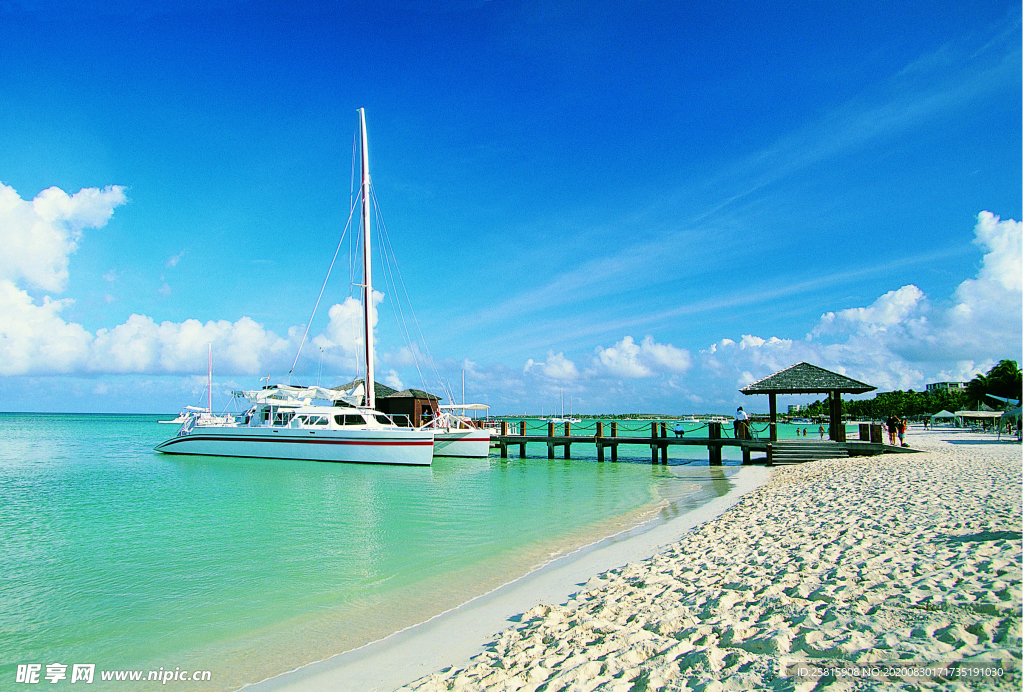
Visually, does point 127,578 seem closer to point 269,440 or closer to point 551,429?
point 269,440

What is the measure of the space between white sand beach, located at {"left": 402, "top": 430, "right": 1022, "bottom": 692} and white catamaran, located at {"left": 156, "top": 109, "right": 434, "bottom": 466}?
68.5ft

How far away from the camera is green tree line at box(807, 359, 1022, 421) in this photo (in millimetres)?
58188

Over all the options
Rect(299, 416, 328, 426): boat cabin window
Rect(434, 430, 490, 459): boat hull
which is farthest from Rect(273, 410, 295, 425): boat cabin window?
Rect(434, 430, 490, 459): boat hull

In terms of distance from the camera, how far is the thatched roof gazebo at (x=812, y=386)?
2197cm

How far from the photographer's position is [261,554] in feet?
35.8

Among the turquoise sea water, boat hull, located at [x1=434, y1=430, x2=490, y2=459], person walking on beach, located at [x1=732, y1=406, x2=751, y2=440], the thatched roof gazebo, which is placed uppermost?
the thatched roof gazebo

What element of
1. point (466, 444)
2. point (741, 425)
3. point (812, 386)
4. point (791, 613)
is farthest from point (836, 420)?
point (791, 613)

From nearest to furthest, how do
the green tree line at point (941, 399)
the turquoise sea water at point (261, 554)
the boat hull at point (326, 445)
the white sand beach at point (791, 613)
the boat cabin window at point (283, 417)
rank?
the white sand beach at point (791, 613), the turquoise sea water at point (261, 554), the boat hull at point (326, 445), the boat cabin window at point (283, 417), the green tree line at point (941, 399)

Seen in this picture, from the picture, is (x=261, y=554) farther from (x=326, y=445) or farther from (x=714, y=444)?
(x=714, y=444)

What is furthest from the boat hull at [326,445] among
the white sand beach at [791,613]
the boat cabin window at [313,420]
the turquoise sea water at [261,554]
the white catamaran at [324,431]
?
the white sand beach at [791,613]

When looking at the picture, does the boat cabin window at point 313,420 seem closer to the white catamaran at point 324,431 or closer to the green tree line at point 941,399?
the white catamaran at point 324,431

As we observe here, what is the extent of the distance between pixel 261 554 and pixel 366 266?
20.7m

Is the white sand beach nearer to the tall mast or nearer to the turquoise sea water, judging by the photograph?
the turquoise sea water

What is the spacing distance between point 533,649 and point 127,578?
26.7ft
